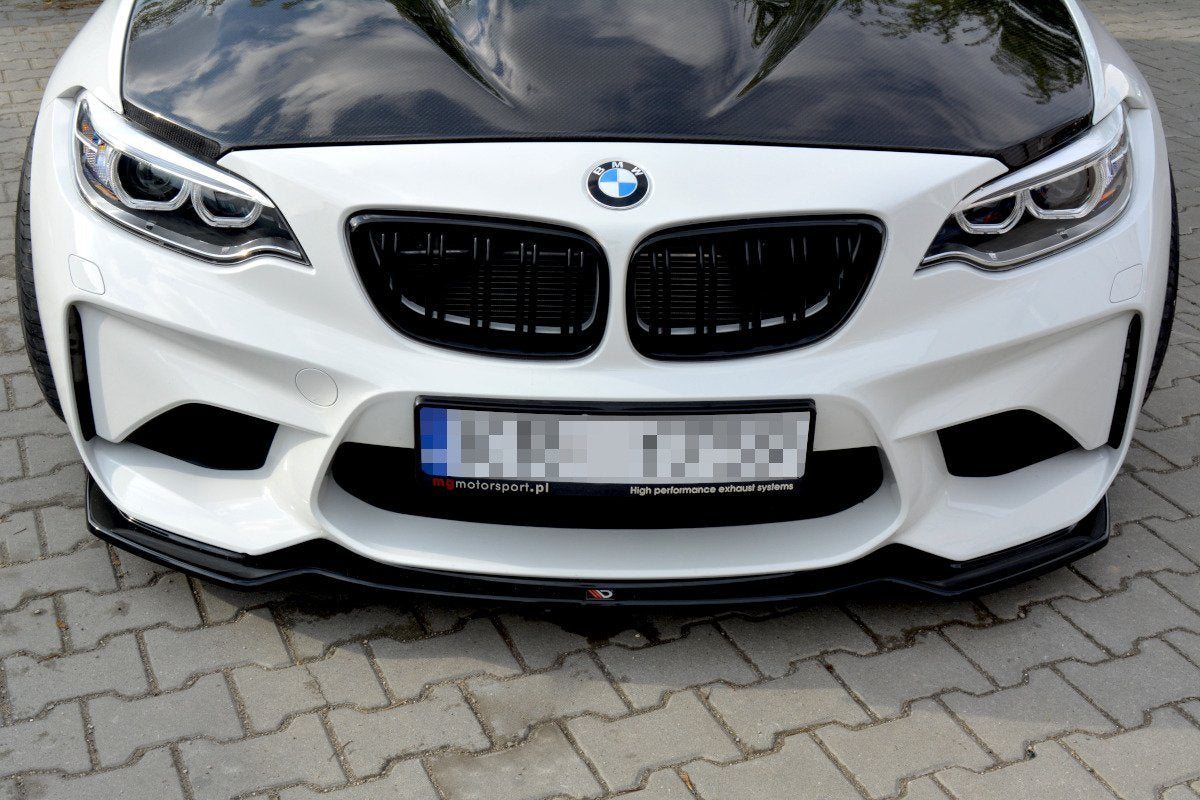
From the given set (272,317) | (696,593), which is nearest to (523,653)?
(696,593)

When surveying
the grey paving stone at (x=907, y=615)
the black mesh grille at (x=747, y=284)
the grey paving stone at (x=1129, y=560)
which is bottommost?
the grey paving stone at (x=1129, y=560)

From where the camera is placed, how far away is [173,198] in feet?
7.63

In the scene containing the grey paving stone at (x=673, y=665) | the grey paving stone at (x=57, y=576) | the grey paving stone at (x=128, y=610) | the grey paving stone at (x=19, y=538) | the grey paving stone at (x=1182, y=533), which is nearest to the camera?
the grey paving stone at (x=673, y=665)

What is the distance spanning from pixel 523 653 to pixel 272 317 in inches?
32.8

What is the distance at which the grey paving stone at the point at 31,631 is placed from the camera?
2.54 metres

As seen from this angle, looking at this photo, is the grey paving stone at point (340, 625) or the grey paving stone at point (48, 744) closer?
the grey paving stone at point (48, 744)

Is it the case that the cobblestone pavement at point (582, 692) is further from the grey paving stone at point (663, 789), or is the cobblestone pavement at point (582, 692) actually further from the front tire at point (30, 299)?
the front tire at point (30, 299)

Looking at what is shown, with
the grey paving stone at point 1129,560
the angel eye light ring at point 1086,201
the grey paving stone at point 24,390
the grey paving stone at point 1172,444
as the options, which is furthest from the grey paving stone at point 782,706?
the grey paving stone at point 24,390

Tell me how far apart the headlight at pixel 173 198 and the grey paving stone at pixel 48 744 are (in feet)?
2.88

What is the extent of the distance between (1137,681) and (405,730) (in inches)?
56.0

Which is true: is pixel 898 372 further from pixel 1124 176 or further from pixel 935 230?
pixel 1124 176

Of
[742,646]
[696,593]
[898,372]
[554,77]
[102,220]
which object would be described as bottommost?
[742,646]

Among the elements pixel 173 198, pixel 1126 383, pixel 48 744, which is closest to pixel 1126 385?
pixel 1126 383

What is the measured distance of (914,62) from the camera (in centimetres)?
250
